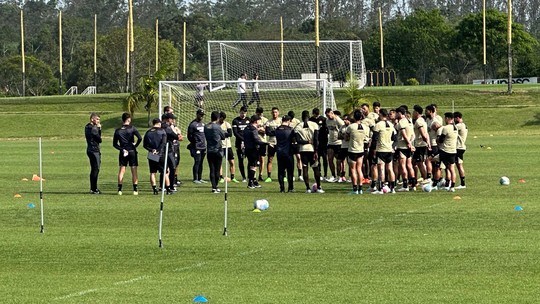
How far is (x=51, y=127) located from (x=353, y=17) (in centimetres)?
11977

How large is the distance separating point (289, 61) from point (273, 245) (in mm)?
59220

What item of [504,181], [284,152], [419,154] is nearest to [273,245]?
[284,152]

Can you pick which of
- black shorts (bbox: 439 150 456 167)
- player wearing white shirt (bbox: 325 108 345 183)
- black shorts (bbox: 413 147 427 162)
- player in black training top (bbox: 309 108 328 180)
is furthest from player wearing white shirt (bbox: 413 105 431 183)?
player in black training top (bbox: 309 108 328 180)

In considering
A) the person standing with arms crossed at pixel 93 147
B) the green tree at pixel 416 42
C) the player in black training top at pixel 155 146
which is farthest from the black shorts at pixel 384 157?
the green tree at pixel 416 42

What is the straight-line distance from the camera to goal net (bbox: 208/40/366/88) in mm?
64812

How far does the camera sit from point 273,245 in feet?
58.1

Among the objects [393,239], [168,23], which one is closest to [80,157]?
[393,239]

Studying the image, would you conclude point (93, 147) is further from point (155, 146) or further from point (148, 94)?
point (148, 94)

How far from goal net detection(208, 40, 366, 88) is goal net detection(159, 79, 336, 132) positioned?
3.77 metres

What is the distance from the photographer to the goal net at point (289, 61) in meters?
64.8

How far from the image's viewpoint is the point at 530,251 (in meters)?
16.6

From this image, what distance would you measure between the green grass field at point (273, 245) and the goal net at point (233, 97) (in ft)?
54.8

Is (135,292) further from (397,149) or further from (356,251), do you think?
(397,149)

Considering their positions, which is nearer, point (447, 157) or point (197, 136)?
point (447, 157)
